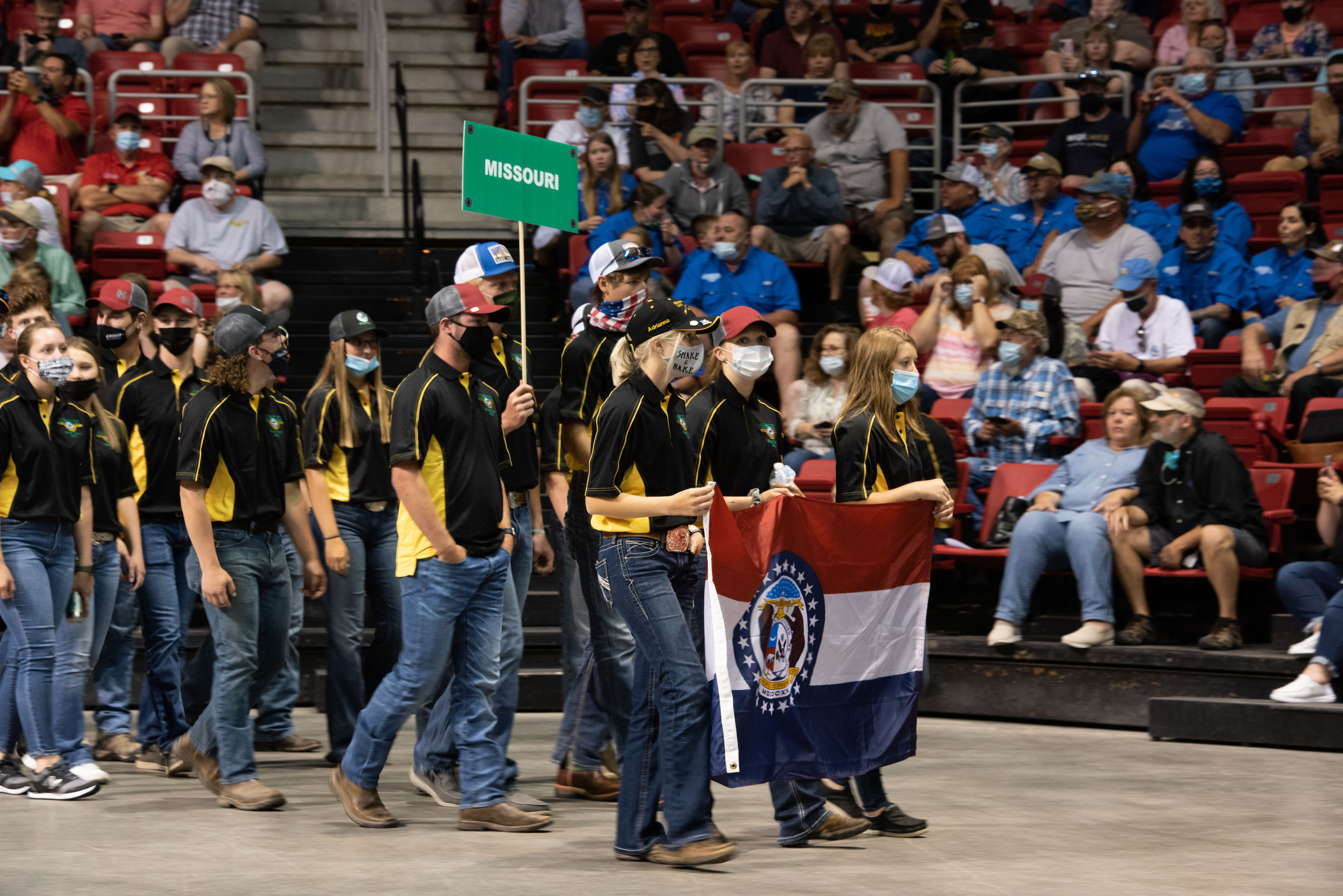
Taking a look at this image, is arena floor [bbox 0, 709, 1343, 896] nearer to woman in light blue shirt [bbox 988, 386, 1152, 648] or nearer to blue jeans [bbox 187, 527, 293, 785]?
blue jeans [bbox 187, 527, 293, 785]

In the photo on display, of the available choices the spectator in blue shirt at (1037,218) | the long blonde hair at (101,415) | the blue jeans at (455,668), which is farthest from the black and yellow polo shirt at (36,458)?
the spectator in blue shirt at (1037,218)

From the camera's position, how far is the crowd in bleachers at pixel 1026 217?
881 centimetres

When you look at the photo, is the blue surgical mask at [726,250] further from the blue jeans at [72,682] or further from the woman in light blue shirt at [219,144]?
the blue jeans at [72,682]

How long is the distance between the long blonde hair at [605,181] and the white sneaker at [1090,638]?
5.09m

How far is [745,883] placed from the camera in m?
5.00

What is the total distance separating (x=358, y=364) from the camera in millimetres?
6992

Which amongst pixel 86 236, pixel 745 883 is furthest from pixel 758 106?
pixel 745 883

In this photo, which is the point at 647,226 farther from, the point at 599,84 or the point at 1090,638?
the point at 1090,638

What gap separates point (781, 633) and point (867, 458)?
815 millimetres

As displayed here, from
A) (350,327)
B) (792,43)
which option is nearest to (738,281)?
(792,43)

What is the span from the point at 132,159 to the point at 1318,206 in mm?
9151

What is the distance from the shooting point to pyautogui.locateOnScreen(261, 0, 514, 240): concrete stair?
44.9ft

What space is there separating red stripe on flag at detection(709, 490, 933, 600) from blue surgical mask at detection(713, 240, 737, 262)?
16.1ft

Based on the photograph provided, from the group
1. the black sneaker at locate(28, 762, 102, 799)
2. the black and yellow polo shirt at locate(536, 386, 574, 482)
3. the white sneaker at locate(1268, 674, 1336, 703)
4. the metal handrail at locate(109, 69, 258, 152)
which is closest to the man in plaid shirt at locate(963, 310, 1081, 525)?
the white sneaker at locate(1268, 674, 1336, 703)
